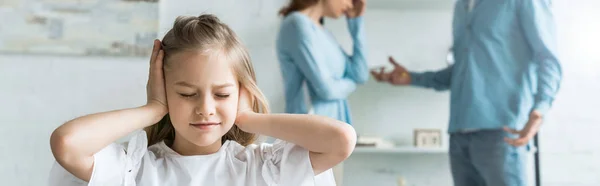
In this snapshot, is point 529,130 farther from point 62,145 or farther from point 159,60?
point 62,145

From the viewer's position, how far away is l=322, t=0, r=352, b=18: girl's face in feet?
6.90

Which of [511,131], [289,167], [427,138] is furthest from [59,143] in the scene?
[427,138]

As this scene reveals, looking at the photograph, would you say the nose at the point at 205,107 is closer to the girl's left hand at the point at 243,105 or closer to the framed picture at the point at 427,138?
the girl's left hand at the point at 243,105

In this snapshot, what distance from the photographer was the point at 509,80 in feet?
6.48

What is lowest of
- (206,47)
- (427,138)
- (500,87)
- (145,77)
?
(427,138)

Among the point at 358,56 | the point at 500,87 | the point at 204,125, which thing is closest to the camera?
the point at 204,125

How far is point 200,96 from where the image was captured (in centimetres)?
101

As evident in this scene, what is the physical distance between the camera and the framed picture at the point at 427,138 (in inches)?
98.2

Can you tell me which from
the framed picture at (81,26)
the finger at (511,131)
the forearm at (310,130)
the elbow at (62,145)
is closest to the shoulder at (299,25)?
the finger at (511,131)

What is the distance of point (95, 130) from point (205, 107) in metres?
0.17

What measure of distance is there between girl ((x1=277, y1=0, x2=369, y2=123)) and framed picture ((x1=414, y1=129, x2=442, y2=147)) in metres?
0.45

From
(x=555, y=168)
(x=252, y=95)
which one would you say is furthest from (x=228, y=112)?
(x=555, y=168)

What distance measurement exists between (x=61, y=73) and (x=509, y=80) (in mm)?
1698

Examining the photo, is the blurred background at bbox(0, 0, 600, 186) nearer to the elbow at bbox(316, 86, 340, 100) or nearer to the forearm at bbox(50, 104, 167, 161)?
the elbow at bbox(316, 86, 340, 100)
